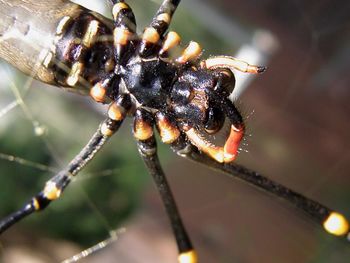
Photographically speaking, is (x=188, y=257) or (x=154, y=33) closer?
(x=154, y=33)

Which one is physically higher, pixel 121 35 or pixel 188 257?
pixel 121 35

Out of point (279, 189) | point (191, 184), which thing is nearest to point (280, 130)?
point (191, 184)

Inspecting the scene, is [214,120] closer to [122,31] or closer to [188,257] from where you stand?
[122,31]

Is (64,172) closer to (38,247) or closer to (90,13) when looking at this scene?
(90,13)

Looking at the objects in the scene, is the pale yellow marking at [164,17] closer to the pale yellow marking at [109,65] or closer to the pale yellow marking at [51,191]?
the pale yellow marking at [109,65]

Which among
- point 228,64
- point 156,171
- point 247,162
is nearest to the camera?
point 228,64

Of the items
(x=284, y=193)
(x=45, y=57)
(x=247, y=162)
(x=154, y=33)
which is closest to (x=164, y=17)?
(x=154, y=33)

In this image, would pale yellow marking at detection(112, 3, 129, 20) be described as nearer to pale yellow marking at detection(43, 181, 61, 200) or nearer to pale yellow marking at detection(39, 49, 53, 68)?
pale yellow marking at detection(39, 49, 53, 68)
